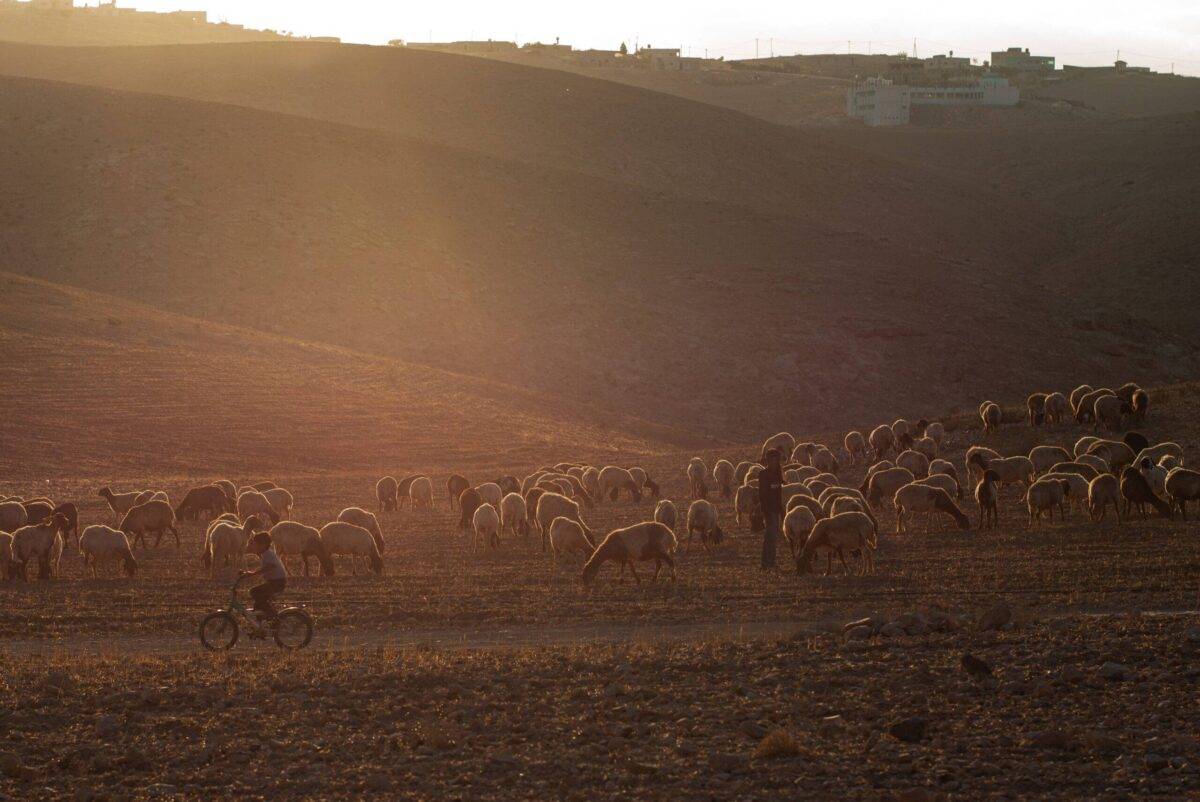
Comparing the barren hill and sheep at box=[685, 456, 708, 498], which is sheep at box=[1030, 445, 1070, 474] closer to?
sheep at box=[685, 456, 708, 498]

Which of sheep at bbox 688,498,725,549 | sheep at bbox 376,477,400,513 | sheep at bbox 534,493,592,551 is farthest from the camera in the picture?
sheep at bbox 376,477,400,513

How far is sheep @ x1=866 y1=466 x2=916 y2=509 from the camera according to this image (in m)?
28.5

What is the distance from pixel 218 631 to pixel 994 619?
8.53 metres

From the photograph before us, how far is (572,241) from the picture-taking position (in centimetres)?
8156

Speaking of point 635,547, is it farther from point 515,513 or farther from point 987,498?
point 987,498

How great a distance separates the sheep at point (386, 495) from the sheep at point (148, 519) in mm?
7204

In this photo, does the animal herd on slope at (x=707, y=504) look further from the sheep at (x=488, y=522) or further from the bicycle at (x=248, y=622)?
the bicycle at (x=248, y=622)

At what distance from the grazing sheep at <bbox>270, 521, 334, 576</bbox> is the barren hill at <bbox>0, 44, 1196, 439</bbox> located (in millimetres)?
35664

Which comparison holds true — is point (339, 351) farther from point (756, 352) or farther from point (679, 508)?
point (679, 508)

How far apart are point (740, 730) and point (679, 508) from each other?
18.4 metres

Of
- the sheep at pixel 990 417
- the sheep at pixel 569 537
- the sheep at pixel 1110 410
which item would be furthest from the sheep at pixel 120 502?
the sheep at pixel 1110 410

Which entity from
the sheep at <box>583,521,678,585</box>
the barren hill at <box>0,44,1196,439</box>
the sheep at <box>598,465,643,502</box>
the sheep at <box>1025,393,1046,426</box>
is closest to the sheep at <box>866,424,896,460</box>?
the sheep at <box>1025,393,1046,426</box>

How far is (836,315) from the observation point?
72625mm

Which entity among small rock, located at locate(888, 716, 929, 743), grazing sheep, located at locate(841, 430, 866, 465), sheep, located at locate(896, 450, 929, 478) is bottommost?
small rock, located at locate(888, 716, 929, 743)
